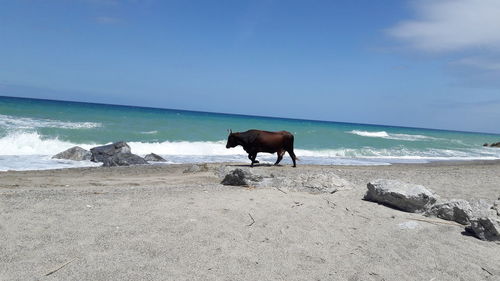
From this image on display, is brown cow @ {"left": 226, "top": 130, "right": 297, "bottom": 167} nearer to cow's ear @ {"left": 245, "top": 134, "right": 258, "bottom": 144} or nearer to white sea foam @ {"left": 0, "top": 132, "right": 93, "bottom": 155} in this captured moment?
cow's ear @ {"left": 245, "top": 134, "right": 258, "bottom": 144}

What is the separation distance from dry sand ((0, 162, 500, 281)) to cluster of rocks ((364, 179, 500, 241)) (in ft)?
0.88

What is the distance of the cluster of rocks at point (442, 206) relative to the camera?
6.05 m

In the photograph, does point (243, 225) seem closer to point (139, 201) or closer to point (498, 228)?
point (139, 201)

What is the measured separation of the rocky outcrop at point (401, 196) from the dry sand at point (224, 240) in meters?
0.31

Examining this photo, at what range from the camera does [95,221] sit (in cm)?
551

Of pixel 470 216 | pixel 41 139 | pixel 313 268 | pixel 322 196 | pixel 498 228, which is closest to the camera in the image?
pixel 313 268

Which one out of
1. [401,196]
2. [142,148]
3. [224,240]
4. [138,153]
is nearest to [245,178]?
[401,196]

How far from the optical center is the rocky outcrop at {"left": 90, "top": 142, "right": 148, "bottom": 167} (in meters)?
15.3

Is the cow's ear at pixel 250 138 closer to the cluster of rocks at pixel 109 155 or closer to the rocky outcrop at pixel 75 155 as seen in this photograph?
the cluster of rocks at pixel 109 155

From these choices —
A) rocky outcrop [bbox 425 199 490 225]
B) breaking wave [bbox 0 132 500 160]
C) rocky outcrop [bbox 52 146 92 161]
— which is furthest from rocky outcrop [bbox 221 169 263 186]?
breaking wave [bbox 0 132 500 160]

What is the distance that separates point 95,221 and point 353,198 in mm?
4742

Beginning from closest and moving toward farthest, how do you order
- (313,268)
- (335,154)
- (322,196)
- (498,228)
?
(313,268) < (498,228) < (322,196) < (335,154)

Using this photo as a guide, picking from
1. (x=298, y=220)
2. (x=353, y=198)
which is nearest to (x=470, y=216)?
(x=353, y=198)

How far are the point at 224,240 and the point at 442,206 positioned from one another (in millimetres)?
3972
